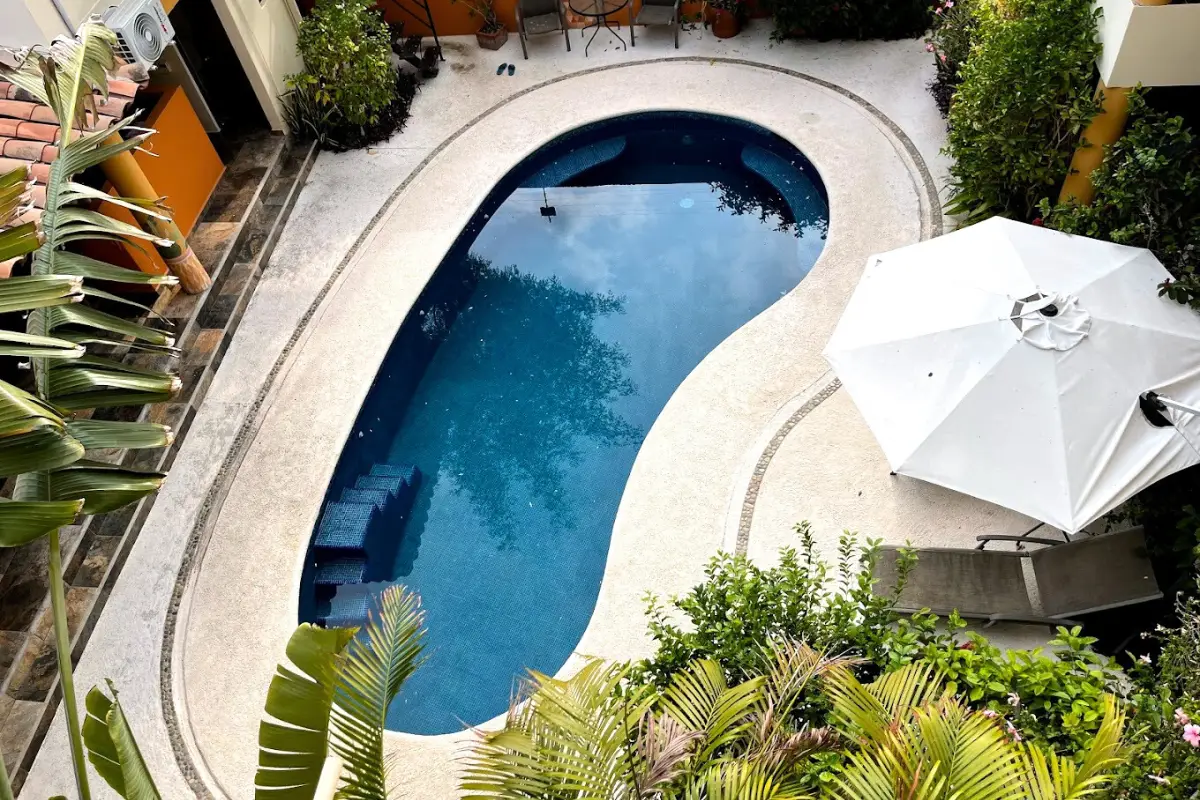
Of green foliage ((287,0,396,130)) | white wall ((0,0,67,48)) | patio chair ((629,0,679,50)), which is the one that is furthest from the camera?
patio chair ((629,0,679,50))

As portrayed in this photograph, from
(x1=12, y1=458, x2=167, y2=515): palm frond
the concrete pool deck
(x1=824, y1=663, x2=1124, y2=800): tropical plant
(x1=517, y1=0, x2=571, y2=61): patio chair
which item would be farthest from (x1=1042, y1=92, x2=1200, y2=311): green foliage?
(x1=517, y1=0, x2=571, y2=61): patio chair

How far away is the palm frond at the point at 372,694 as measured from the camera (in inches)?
141

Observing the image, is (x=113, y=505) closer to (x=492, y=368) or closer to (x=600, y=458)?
→ (x=600, y=458)

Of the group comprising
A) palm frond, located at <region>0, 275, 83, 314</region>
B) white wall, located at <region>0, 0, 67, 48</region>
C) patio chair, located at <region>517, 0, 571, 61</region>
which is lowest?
patio chair, located at <region>517, 0, 571, 61</region>

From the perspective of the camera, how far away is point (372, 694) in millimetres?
3742

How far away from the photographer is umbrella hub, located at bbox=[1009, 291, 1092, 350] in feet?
21.7

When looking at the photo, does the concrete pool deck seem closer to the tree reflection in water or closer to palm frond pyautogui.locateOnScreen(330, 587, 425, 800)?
the tree reflection in water

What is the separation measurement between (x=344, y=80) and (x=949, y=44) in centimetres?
794

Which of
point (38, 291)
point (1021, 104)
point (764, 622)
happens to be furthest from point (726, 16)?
point (38, 291)

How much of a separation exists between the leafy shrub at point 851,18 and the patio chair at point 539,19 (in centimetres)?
330

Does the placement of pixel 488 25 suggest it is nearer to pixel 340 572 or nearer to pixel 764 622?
pixel 340 572

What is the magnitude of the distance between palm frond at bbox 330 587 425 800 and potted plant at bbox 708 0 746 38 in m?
11.6

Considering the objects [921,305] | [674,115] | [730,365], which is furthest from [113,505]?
[674,115]

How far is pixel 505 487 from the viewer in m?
9.45
